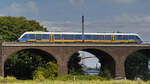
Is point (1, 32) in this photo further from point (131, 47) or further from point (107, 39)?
point (131, 47)

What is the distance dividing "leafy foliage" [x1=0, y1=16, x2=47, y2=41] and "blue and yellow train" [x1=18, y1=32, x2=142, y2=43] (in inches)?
381

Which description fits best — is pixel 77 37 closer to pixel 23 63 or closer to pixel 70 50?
pixel 70 50

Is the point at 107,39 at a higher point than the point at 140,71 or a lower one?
higher

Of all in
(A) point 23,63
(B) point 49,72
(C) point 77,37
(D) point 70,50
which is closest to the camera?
(B) point 49,72

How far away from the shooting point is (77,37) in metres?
50.0

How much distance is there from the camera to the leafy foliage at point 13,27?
5575 cm

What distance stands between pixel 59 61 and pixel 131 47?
13524 millimetres

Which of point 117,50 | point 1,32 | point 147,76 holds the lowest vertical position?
point 147,76

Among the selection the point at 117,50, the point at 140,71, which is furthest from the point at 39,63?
the point at 140,71

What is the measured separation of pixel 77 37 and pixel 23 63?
14251 mm

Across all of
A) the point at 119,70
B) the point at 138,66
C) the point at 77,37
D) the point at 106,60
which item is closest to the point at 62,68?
the point at 77,37

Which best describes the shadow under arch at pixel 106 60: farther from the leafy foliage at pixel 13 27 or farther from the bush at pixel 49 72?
the leafy foliage at pixel 13 27

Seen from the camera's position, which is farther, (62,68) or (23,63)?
(23,63)

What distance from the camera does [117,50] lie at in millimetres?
50938
